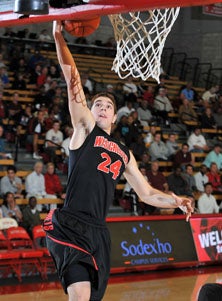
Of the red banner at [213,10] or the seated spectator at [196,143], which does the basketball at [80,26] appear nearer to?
the seated spectator at [196,143]

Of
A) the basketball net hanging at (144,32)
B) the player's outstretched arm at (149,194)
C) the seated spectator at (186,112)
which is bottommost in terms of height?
the seated spectator at (186,112)

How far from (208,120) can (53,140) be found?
6.13m

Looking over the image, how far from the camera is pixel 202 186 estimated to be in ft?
54.1

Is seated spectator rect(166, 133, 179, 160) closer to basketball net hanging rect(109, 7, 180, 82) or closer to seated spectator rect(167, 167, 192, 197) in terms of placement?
seated spectator rect(167, 167, 192, 197)

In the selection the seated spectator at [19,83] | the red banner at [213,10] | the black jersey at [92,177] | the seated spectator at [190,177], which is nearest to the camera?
the black jersey at [92,177]

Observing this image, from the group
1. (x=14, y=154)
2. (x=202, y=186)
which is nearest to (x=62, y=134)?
(x=14, y=154)

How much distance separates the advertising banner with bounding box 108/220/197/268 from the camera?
12.2 meters

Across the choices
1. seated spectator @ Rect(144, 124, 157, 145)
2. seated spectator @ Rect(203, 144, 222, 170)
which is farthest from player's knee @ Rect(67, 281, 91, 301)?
seated spectator @ Rect(203, 144, 222, 170)

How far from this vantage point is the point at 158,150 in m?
16.8

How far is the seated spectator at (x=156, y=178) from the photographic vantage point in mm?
15164

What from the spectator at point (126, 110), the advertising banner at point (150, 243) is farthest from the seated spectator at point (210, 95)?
the advertising banner at point (150, 243)

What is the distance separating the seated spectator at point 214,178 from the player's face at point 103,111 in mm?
11544

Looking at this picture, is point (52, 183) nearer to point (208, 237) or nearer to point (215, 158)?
point (208, 237)

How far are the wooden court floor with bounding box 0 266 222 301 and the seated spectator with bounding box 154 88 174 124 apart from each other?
7.10 m
